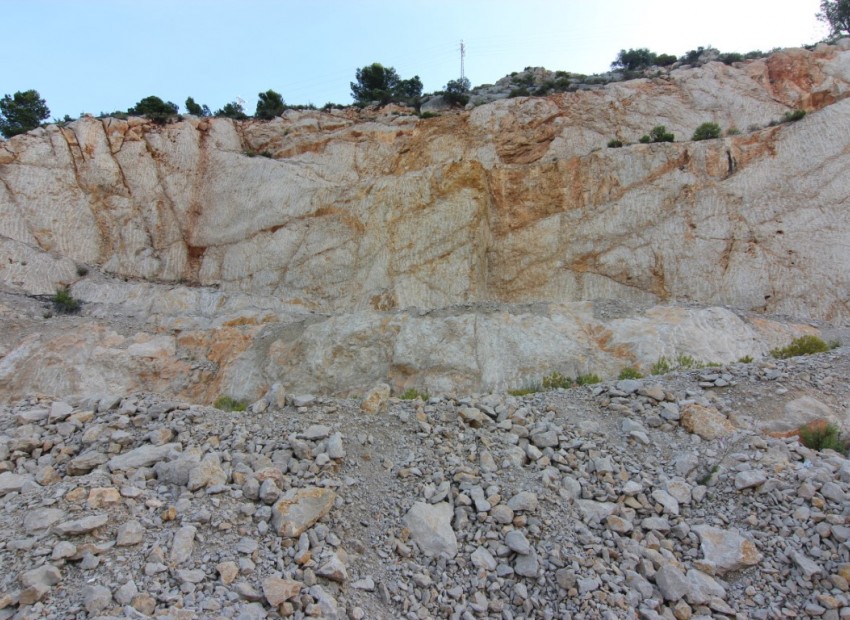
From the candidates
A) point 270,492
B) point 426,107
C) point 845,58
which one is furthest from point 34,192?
point 845,58

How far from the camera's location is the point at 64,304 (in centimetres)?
1445

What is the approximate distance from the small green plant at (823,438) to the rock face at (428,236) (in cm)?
404

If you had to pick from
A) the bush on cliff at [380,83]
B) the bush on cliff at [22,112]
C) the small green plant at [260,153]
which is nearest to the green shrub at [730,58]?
the bush on cliff at [380,83]

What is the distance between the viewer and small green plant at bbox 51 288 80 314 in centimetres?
1438

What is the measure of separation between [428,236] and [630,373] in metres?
8.68

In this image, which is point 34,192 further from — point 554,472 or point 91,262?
point 554,472

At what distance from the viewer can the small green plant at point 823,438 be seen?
5176mm

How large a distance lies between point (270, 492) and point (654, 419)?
4.11 meters

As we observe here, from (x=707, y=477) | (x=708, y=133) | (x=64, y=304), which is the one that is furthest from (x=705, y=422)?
(x=64, y=304)

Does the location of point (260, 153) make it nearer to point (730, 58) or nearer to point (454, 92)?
point (454, 92)

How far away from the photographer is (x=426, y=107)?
2511cm

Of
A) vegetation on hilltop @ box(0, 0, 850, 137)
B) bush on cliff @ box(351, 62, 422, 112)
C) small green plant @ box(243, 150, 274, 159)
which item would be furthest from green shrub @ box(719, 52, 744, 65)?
small green plant @ box(243, 150, 274, 159)

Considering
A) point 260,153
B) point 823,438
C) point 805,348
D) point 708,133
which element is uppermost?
point 260,153

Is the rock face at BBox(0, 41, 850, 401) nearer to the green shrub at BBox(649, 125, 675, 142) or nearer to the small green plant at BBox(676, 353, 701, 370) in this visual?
the small green plant at BBox(676, 353, 701, 370)
